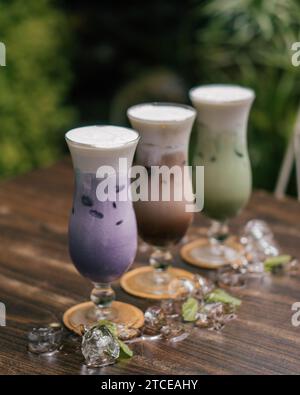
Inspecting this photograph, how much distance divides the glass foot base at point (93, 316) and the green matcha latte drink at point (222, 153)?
30 centimetres

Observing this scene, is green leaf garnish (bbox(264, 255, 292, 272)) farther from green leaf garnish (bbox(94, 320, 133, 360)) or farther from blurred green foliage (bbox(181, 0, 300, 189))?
blurred green foliage (bbox(181, 0, 300, 189))

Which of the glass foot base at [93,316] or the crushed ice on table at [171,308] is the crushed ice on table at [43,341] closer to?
the glass foot base at [93,316]

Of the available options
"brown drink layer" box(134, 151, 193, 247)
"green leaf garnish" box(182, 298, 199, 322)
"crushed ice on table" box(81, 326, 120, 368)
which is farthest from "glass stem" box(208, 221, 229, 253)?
"crushed ice on table" box(81, 326, 120, 368)

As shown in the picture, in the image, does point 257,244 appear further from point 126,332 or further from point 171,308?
point 126,332

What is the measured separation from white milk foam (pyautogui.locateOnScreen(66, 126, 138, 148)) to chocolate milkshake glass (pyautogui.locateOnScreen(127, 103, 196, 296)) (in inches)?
4.3

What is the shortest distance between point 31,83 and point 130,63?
718mm

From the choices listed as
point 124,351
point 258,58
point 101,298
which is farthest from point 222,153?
point 258,58

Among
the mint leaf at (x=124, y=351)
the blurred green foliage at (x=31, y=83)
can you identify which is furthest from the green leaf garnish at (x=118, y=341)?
the blurred green foliage at (x=31, y=83)

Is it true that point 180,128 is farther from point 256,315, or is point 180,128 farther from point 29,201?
point 29,201

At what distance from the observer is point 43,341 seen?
1.34 meters

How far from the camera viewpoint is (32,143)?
3910 millimetres

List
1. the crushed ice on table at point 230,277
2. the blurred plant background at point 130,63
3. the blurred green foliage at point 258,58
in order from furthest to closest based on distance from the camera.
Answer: the blurred plant background at point 130,63 → the blurred green foliage at point 258,58 → the crushed ice on table at point 230,277

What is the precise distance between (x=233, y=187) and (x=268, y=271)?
8.1 inches

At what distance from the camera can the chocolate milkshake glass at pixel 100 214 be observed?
1369mm
